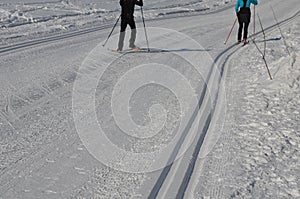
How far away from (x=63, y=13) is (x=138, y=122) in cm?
1321

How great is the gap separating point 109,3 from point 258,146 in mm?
18883

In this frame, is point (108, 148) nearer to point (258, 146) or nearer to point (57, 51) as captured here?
point (258, 146)

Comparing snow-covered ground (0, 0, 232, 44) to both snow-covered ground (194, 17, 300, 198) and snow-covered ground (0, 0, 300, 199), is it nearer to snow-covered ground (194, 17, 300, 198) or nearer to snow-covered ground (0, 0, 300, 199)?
snow-covered ground (0, 0, 300, 199)

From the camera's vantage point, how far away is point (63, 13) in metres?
17.7

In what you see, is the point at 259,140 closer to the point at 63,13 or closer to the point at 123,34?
the point at 123,34

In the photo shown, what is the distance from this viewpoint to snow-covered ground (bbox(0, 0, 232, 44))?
1341cm

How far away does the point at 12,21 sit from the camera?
1491cm

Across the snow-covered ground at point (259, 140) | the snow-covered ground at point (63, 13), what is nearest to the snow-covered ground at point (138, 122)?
the snow-covered ground at point (259, 140)

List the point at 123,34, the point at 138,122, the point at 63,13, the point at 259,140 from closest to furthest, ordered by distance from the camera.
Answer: the point at 259,140
the point at 138,122
the point at 123,34
the point at 63,13

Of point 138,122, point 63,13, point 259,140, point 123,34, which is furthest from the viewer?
point 63,13

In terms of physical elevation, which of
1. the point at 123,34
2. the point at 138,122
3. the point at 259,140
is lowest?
the point at 259,140

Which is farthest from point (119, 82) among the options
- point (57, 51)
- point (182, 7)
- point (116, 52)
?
point (182, 7)

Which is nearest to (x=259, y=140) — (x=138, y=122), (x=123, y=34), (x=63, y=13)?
(x=138, y=122)

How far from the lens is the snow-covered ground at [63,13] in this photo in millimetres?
13414
